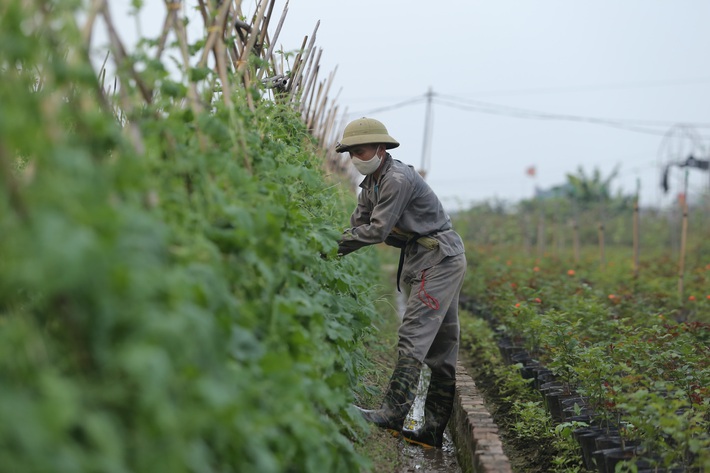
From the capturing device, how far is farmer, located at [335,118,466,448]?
4535mm

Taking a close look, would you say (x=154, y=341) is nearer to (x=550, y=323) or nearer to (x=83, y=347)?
(x=83, y=347)

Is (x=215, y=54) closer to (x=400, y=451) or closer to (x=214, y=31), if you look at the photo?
(x=214, y=31)

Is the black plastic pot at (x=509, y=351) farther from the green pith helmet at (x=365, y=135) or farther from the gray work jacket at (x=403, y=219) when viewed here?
the green pith helmet at (x=365, y=135)

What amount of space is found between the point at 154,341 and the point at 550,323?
3.34 m

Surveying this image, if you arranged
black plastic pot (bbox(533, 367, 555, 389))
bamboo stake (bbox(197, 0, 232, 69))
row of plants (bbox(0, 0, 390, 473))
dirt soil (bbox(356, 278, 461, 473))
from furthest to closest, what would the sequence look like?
black plastic pot (bbox(533, 367, 555, 389)) → dirt soil (bbox(356, 278, 461, 473)) → bamboo stake (bbox(197, 0, 232, 69)) → row of plants (bbox(0, 0, 390, 473))

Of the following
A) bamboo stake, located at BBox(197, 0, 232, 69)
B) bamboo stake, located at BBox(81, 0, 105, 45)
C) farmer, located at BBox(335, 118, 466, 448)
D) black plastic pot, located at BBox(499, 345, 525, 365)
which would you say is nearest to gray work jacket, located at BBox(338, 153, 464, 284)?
farmer, located at BBox(335, 118, 466, 448)

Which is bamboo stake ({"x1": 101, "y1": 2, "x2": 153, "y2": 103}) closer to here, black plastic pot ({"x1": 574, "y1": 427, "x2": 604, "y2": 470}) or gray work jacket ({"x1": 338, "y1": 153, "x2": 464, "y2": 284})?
gray work jacket ({"x1": 338, "y1": 153, "x2": 464, "y2": 284})

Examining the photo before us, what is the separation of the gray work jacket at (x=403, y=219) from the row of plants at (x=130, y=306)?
5.48 feet

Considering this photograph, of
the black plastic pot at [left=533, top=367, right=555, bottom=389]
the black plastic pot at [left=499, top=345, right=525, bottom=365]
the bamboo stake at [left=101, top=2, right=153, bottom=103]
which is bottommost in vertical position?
the black plastic pot at [left=499, top=345, right=525, bottom=365]

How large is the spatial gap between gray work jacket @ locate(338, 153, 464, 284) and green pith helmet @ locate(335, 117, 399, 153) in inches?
6.4

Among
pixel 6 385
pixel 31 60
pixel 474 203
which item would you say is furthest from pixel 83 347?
pixel 474 203

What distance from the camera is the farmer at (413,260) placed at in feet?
14.9

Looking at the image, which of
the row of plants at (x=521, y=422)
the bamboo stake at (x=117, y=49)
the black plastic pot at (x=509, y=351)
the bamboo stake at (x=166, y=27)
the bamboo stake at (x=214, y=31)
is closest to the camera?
the bamboo stake at (x=117, y=49)

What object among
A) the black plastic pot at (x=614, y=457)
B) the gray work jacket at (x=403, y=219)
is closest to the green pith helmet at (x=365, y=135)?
the gray work jacket at (x=403, y=219)
